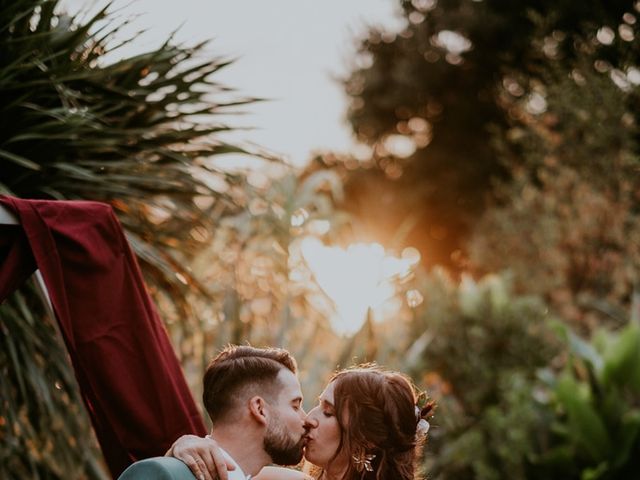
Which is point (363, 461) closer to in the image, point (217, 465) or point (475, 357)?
point (217, 465)

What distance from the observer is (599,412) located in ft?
25.3

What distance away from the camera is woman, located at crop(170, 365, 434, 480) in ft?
8.58

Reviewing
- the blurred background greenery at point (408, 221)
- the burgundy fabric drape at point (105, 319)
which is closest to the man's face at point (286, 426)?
the burgundy fabric drape at point (105, 319)

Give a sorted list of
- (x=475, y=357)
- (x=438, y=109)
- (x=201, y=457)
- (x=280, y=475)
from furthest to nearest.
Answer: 1. (x=438, y=109)
2. (x=475, y=357)
3. (x=280, y=475)
4. (x=201, y=457)

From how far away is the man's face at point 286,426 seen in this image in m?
2.21

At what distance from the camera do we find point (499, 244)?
488 inches

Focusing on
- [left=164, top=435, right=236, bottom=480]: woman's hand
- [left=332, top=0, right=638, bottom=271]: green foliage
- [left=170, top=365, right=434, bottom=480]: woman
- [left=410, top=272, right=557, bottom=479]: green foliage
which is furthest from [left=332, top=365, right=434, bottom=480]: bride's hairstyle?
[left=332, top=0, right=638, bottom=271]: green foliage

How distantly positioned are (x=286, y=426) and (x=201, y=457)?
0.33 meters

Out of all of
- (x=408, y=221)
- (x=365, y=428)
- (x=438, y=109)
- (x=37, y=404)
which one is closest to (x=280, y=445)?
(x=365, y=428)

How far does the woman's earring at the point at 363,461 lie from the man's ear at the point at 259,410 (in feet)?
1.75

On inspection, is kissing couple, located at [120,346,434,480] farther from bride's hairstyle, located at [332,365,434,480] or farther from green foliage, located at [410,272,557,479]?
green foliage, located at [410,272,557,479]

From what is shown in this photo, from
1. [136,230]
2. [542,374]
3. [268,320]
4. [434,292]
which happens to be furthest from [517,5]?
[136,230]

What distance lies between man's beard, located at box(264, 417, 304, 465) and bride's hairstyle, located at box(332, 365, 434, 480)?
36 centimetres

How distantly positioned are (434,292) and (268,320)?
4.63 meters
